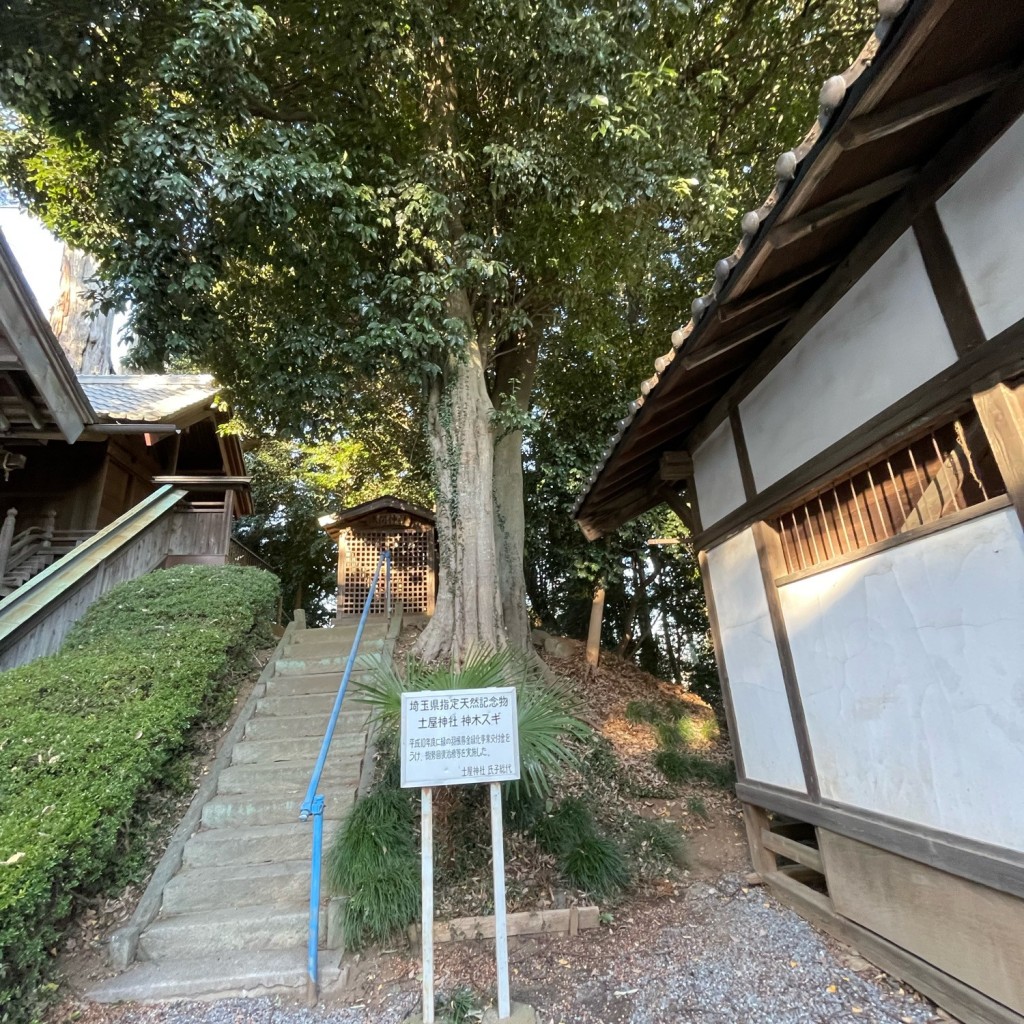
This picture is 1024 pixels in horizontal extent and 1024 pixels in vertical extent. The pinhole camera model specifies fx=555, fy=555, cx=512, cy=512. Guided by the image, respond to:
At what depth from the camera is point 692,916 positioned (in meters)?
3.73

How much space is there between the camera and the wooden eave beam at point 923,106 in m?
2.17

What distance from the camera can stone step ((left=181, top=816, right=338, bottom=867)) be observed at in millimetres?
4152

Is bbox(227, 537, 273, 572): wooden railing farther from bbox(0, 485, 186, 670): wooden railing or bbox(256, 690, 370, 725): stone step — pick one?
bbox(256, 690, 370, 725): stone step

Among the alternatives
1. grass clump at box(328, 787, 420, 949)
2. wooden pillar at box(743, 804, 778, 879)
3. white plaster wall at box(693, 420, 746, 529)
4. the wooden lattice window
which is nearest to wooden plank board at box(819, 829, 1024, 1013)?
wooden pillar at box(743, 804, 778, 879)

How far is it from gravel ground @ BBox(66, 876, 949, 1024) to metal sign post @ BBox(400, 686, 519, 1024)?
48 centimetres

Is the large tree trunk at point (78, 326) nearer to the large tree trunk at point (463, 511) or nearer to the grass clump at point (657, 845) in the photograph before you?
the large tree trunk at point (463, 511)

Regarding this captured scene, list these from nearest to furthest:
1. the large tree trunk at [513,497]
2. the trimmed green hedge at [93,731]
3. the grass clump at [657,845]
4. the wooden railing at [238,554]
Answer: the trimmed green hedge at [93,731]
the grass clump at [657,845]
the large tree trunk at [513,497]
the wooden railing at [238,554]

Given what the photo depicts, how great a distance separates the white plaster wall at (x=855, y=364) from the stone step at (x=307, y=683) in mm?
4816

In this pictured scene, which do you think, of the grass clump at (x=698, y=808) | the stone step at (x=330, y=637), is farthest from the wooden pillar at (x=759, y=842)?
the stone step at (x=330, y=637)

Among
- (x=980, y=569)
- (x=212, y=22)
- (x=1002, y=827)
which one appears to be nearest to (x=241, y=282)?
(x=212, y=22)

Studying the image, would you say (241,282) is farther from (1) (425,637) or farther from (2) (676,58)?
(2) (676,58)

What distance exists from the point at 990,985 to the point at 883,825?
0.67 m

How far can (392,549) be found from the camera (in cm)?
1212

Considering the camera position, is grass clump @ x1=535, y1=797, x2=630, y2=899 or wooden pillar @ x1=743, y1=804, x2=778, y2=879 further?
wooden pillar @ x1=743, y1=804, x2=778, y2=879
